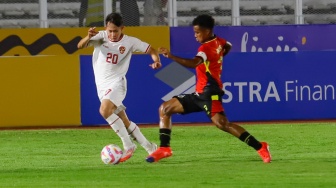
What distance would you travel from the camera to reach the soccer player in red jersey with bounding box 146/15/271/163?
12812 millimetres

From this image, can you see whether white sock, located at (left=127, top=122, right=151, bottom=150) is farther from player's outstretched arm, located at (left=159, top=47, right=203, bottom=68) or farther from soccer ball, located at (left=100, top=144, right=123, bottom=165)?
player's outstretched arm, located at (left=159, top=47, right=203, bottom=68)

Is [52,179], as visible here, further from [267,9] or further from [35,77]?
[267,9]

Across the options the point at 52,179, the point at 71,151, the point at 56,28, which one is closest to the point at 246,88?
the point at 56,28

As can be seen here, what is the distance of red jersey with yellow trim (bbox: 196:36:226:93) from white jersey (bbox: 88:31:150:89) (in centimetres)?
92

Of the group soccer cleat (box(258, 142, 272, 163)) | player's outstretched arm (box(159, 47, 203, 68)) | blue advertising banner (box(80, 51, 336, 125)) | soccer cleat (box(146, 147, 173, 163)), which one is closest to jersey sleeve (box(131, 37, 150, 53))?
player's outstretched arm (box(159, 47, 203, 68))

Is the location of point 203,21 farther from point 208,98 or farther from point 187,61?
point 208,98

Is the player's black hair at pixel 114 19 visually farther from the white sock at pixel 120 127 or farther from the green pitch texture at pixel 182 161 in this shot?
the green pitch texture at pixel 182 161

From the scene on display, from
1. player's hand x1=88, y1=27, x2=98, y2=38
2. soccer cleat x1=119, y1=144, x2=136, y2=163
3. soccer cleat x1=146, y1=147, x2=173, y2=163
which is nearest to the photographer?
player's hand x1=88, y1=27, x2=98, y2=38

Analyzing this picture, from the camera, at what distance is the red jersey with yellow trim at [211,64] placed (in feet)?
42.0

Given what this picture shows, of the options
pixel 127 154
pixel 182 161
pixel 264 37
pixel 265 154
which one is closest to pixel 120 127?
pixel 127 154

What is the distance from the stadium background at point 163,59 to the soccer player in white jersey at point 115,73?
6.20 meters

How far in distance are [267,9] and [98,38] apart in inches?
409

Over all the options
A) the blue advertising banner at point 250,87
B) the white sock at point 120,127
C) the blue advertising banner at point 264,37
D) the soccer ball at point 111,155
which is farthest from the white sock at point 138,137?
the blue advertising banner at point 264,37

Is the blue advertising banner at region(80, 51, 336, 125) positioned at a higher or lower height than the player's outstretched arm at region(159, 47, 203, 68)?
lower
